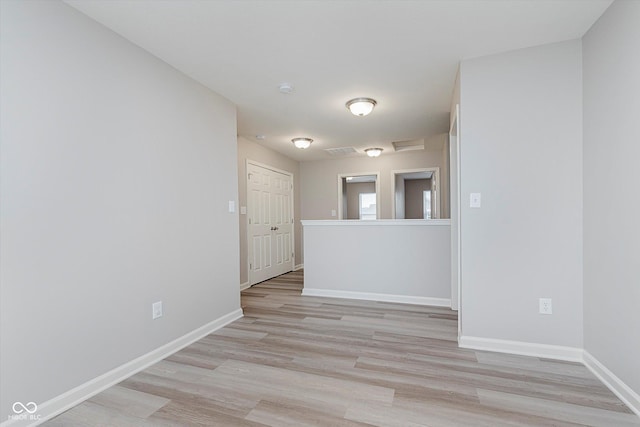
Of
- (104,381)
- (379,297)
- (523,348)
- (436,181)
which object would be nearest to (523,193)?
(523,348)

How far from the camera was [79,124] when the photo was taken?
1.92 m

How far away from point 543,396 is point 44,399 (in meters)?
2.85

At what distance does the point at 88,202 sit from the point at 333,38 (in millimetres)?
1993

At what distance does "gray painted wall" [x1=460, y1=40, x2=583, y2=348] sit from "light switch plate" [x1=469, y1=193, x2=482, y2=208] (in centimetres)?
3

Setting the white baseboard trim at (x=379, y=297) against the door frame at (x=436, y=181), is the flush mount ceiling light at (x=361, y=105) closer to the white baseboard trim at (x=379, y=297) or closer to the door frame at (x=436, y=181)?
the white baseboard trim at (x=379, y=297)

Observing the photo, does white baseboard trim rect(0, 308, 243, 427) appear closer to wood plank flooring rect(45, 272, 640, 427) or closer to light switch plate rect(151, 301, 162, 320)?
wood plank flooring rect(45, 272, 640, 427)

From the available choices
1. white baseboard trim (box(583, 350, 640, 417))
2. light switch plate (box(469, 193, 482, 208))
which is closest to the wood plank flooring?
white baseboard trim (box(583, 350, 640, 417))

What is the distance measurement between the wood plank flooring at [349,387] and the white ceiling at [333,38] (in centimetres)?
238

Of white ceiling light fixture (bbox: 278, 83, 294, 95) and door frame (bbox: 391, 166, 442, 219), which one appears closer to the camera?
white ceiling light fixture (bbox: 278, 83, 294, 95)

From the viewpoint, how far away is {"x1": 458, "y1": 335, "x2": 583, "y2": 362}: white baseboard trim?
2342mm

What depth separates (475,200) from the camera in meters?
2.56

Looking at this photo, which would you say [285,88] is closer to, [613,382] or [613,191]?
[613,191]

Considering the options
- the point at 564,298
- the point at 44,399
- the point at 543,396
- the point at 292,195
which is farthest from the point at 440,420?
the point at 292,195

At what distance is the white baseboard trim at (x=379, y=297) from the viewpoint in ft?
12.5
